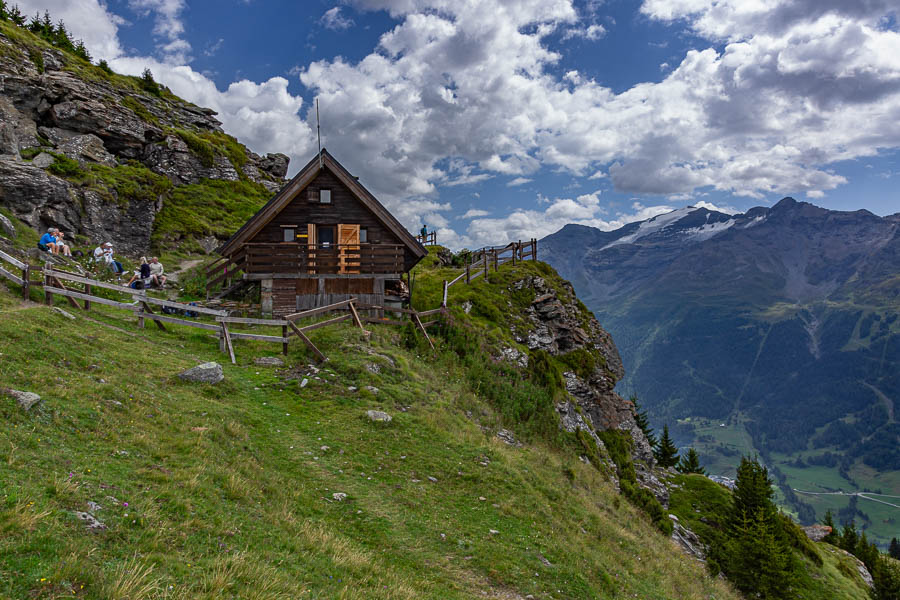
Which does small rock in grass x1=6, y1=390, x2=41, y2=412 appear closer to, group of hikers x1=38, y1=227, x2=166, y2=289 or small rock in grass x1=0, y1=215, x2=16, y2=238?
group of hikers x1=38, y1=227, x2=166, y2=289

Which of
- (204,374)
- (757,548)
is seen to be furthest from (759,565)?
(204,374)

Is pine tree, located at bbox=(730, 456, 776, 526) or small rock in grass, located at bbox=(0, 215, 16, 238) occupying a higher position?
small rock in grass, located at bbox=(0, 215, 16, 238)

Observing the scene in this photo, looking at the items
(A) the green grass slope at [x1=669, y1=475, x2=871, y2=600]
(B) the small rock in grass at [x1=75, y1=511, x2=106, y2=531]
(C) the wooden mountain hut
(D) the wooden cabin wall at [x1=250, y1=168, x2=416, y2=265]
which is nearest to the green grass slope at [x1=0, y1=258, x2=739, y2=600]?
(B) the small rock in grass at [x1=75, y1=511, x2=106, y2=531]

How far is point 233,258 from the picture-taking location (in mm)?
30578

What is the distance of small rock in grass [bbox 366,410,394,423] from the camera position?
15727mm

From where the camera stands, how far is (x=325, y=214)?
2841 centimetres

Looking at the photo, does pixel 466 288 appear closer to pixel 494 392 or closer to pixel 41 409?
pixel 494 392

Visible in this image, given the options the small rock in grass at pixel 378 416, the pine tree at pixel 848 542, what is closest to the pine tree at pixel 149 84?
the small rock in grass at pixel 378 416

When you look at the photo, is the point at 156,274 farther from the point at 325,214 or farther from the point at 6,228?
the point at 325,214

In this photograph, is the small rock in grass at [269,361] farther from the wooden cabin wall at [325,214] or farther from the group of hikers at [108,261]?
the group of hikers at [108,261]

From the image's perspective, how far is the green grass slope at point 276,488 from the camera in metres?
6.46

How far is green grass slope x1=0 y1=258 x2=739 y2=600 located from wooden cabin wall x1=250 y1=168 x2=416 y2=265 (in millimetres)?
9254

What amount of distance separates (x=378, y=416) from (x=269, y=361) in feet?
22.0

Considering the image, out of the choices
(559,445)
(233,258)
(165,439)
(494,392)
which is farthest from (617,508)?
(233,258)
